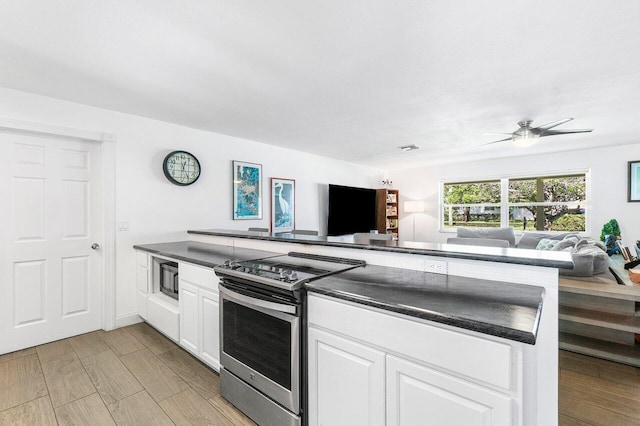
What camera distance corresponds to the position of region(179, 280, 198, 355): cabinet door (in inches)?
89.6

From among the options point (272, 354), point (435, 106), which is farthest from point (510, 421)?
point (435, 106)

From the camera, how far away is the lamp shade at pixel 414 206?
22.5ft

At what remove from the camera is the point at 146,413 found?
1813 mm

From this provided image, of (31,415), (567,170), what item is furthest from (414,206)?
(31,415)

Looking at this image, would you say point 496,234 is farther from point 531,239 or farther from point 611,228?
point 611,228

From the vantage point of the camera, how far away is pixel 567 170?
17.6ft

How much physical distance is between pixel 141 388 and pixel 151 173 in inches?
89.1

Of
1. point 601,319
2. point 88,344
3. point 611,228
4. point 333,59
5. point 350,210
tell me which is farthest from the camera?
point 350,210

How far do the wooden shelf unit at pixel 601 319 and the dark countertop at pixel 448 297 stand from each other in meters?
1.79

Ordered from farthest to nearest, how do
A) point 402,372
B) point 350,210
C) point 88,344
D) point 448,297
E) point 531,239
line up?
point 350,210
point 531,239
point 88,344
point 448,297
point 402,372

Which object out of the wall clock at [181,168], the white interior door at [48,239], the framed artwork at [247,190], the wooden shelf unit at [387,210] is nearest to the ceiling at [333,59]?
the wall clock at [181,168]

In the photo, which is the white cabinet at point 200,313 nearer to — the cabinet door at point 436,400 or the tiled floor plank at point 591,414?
the cabinet door at point 436,400

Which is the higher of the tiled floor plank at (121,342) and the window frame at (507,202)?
the window frame at (507,202)

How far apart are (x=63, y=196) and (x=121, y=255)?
2.57 ft
